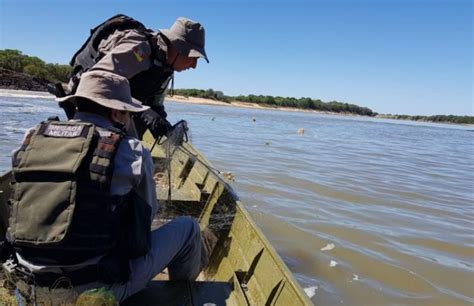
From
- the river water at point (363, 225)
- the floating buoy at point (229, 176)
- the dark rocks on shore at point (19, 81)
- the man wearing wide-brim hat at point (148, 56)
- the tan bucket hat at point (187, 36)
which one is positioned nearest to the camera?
the man wearing wide-brim hat at point (148, 56)

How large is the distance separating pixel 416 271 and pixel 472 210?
468 centimetres

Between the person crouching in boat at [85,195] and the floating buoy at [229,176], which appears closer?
the person crouching in boat at [85,195]

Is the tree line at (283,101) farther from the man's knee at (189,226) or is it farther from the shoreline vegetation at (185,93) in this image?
the man's knee at (189,226)

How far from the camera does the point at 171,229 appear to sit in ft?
9.75

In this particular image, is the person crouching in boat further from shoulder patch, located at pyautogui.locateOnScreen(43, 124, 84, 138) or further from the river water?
the river water

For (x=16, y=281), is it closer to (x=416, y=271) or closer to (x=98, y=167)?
(x=98, y=167)

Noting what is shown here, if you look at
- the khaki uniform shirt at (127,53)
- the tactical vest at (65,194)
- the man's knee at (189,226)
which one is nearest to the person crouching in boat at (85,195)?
the tactical vest at (65,194)

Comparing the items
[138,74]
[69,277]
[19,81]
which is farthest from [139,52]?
[19,81]

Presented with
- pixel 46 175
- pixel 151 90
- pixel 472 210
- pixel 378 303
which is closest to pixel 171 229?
pixel 46 175

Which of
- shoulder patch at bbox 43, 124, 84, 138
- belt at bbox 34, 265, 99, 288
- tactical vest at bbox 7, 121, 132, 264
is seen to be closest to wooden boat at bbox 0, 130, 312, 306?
belt at bbox 34, 265, 99, 288

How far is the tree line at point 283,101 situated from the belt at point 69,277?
88.2 meters

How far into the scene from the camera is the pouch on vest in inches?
83.2

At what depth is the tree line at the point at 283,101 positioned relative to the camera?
9912cm

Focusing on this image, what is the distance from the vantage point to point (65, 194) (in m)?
2.11
